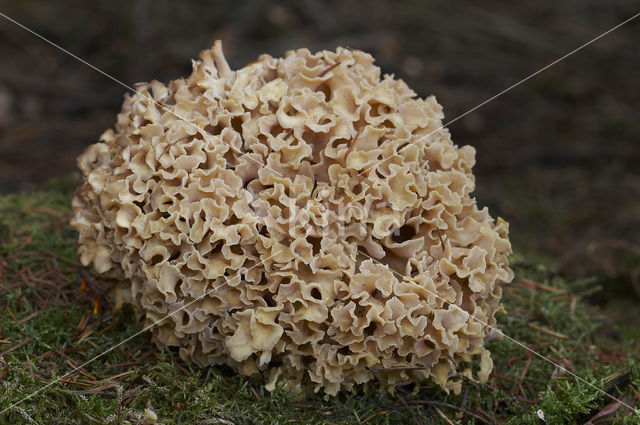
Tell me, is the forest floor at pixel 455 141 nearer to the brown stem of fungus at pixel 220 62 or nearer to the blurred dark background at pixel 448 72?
the blurred dark background at pixel 448 72

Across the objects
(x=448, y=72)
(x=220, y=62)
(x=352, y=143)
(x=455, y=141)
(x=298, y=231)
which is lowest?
(x=455, y=141)

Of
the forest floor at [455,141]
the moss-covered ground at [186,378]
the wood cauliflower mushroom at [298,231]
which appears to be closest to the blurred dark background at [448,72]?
the forest floor at [455,141]

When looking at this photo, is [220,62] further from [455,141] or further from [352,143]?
[455,141]

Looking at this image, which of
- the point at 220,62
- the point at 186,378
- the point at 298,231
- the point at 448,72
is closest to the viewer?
the point at 298,231

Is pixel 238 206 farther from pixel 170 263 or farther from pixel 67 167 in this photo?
pixel 67 167

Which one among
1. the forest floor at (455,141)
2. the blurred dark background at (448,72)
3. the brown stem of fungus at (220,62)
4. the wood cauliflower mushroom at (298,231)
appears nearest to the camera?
the wood cauliflower mushroom at (298,231)

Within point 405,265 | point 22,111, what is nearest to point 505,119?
point 405,265

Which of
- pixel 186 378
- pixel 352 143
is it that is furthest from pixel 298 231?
pixel 186 378
